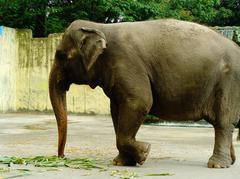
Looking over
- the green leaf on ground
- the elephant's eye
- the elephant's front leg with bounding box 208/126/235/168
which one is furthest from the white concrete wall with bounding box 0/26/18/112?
the green leaf on ground

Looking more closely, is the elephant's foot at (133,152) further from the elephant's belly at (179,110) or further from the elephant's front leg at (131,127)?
the elephant's belly at (179,110)

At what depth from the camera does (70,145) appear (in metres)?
9.84

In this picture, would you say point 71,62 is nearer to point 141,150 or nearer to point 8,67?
point 141,150

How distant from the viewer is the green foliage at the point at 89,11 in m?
21.8

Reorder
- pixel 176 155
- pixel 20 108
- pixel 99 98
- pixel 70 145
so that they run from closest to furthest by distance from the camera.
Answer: pixel 176 155, pixel 70 145, pixel 99 98, pixel 20 108

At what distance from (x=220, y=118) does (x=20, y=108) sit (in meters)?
15.5

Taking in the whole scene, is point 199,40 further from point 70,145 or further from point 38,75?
point 38,75

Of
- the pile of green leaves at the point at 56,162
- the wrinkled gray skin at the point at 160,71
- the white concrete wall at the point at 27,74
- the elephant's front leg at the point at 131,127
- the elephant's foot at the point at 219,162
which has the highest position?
the wrinkled gray skin at the point at 160,71

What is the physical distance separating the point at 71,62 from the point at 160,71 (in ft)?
3.43

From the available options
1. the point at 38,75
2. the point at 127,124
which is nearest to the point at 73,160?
the point at 127,124

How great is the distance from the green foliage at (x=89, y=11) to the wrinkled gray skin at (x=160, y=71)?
1443cm

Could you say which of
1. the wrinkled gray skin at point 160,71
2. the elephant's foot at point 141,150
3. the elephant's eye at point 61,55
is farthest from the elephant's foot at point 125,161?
the elephant's eye at point 61,55

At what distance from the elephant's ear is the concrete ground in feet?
4.05

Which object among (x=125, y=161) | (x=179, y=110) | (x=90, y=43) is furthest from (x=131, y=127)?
(x=90, y=43)
